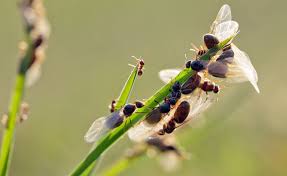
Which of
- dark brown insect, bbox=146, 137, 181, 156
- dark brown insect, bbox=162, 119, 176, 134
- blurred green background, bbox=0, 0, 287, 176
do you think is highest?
dark brown insect, bbox=162, 119, 176, 134

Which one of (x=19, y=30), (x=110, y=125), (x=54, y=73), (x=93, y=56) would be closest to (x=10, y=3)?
(x=19, y=30)

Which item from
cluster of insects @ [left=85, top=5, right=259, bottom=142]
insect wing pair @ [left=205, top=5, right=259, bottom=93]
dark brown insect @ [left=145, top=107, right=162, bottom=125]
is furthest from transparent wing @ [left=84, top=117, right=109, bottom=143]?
insect wing pair @ [left=205, top=5, right=259, bottom=93]

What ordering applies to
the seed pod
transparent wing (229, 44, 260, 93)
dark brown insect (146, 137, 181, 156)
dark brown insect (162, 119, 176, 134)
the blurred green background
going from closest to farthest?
transparent wing (229, 44, 260, 93) < the seed pod < dark brown insect (162, 119, 176, 134) < dark brown insect (146, 137, 181, 156) < the blurred green background

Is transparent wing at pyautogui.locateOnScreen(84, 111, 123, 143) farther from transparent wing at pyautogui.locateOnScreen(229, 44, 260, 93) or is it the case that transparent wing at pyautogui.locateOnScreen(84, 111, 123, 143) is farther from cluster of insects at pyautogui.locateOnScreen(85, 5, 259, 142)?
transparent wing at pyautogui.locateOnScreen(229, 44, 260, 93)

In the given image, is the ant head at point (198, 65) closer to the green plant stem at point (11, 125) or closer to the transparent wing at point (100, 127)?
the transparent wing at point (100, 127)

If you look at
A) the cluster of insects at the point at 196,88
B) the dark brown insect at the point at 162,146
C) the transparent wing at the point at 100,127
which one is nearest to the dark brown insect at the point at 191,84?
the cluster of insects at the point at 196,88

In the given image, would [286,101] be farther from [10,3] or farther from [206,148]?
[10,3]
